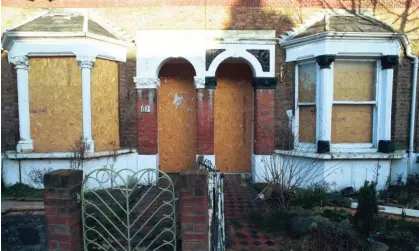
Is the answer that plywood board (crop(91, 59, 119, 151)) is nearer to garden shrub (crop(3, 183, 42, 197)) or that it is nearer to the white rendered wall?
garden shrub (crop(3, 183, 42, 197))

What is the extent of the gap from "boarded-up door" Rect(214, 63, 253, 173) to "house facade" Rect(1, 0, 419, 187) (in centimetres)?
63

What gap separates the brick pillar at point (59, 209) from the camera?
2258 mm

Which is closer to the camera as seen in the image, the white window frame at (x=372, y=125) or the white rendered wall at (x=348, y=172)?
the white rendered wall at (x=348, y=172)

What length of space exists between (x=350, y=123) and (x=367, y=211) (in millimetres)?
2859

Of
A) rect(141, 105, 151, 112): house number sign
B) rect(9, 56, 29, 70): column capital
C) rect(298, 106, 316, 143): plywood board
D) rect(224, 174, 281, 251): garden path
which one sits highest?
rect(9, 56, 29, 70): column capital

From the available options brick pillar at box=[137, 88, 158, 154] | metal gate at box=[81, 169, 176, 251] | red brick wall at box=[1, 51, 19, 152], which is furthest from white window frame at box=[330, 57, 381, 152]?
red brick wall at box=[1, 51, 19, 152]

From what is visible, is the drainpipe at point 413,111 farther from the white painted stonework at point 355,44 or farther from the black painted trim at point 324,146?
the black painted trim at point 324,146

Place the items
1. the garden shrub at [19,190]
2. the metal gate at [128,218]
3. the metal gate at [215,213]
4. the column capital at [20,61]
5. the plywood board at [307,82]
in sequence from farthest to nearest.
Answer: the plywood board at [307,82] → the column capital at [20,61] → the garden shrub at [19,190] → the metal gate at [215,213] → the metal gate at [128,218]

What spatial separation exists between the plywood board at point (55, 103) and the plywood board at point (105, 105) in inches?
12.6

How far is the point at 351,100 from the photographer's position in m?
5.50

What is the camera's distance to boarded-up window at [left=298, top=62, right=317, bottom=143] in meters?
5.67

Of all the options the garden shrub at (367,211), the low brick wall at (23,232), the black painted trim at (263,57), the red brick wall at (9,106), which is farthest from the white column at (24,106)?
the garden shrub at (367,211)

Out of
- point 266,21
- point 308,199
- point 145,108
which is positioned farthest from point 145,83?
point 308,199

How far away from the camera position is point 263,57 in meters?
5.93
